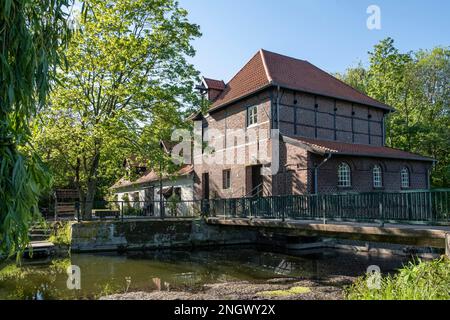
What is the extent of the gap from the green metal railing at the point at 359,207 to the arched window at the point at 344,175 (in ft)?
15.3

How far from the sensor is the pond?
9688 mm

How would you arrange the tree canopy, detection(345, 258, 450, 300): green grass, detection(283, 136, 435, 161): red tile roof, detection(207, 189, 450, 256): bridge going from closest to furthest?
detection(345, 258, 450, 300): green grass, detection(207, 189, 450, 256): bridge, detection(283, 136, 435, 161): red tile roof, the tree canopy

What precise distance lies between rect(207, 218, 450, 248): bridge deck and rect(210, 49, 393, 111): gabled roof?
714cm

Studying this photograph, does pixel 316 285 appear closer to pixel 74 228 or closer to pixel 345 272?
pixel 345 272

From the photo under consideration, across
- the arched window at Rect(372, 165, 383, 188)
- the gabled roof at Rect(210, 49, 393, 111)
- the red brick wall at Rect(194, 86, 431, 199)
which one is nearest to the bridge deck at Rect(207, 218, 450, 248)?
the red brick wall at Rect(194, 86, 431, 199)

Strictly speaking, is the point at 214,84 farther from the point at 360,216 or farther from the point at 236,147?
the point at 360,216

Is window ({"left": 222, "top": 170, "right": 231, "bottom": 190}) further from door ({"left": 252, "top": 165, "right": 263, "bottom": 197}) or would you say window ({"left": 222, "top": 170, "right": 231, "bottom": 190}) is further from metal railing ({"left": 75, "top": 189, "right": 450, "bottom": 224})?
metal railing ({"left": 75, "top": 189, "right": 450, "bottom": 224})

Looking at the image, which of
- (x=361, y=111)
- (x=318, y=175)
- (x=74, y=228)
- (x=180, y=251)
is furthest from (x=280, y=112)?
(x=74, y=228)

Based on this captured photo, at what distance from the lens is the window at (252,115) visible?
62.8 ft

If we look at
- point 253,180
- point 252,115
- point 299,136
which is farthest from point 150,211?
point 299,136

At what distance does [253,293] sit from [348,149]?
11.3 m

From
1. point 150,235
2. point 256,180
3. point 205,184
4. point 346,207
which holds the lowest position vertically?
point 150,235

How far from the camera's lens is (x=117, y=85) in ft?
55.3
